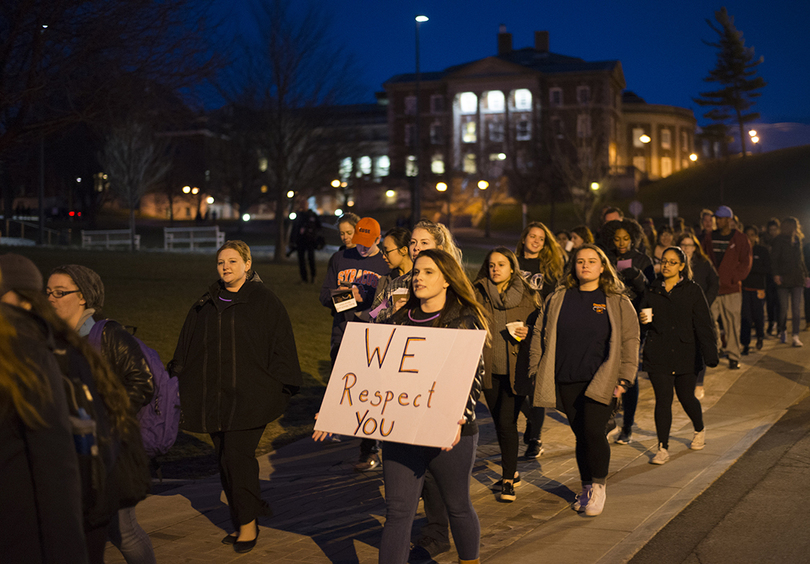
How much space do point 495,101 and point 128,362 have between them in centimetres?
8542

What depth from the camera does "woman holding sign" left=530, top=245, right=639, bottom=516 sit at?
18.9ft

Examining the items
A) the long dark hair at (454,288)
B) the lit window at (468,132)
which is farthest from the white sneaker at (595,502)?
the lit window at (468,132)

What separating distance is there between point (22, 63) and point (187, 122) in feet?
11.8

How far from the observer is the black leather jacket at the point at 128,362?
405 centimetres

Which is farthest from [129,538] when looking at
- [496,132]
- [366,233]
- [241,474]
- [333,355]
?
[496,132]

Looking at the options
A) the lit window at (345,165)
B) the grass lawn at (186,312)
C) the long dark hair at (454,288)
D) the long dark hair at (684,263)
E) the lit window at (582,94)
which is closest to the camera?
the long dark hair at (454,288)

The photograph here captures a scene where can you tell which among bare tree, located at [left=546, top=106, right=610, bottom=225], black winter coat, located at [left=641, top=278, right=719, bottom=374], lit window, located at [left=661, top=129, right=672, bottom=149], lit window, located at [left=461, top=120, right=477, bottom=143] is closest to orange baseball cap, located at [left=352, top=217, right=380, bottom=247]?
black winter coat, located at [left=641, top=278, right=719, bottom=374]

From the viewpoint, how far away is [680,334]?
7531 mm

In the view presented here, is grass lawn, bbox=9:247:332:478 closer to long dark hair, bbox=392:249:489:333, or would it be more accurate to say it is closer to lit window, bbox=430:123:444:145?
long dark hair, bbox=392:249:489:333

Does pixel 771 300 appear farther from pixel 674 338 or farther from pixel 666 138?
pixel 666 138

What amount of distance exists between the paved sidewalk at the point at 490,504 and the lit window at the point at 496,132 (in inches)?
2920

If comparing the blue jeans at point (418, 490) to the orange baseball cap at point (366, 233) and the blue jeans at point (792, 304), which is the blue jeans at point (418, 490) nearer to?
the orange baseball cap at point (366, 233)

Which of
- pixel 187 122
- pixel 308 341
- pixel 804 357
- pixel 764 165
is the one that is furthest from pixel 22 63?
pixel 764 165

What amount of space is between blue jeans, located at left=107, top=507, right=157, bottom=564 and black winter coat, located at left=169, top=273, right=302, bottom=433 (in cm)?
114
